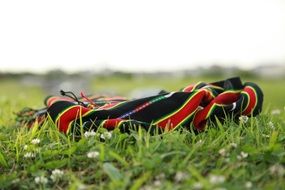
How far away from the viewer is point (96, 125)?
3.43m

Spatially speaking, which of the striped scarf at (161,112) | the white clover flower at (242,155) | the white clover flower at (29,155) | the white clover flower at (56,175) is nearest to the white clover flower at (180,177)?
the white clover flower at (242,155)

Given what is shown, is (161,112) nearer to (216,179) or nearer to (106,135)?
(106,135)

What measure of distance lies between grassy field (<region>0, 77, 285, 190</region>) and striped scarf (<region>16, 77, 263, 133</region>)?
4.4 inches

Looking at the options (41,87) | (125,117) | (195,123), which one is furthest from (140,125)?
(41,87)

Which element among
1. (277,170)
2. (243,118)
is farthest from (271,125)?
(277,170)

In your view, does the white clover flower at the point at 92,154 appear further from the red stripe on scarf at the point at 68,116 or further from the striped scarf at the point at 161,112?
the red stripe on scarf at the point at 68,116

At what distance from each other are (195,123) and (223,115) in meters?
0.23

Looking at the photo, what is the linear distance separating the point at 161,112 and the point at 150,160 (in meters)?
0.94

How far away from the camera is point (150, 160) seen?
2.69 meters

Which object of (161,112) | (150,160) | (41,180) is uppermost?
(161,112)

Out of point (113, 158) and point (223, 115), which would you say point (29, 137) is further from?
point (223, 115)

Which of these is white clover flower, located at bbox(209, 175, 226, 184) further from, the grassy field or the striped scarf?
the striped scarf

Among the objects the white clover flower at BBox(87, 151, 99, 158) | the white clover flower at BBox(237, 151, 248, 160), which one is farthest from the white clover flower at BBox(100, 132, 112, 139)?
the white clover flower at BBox(237, 151, 248, 160)

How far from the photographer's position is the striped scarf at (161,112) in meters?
3.45
